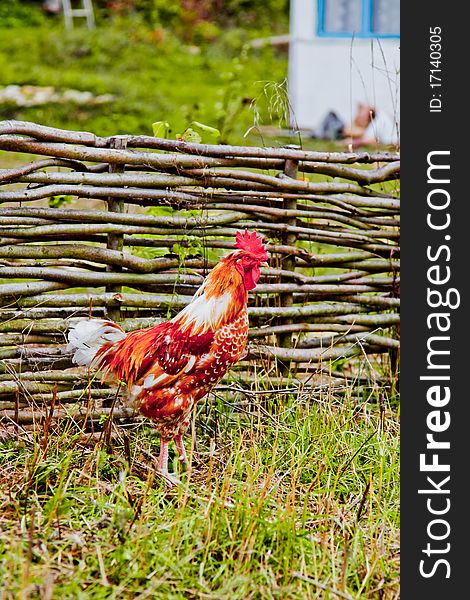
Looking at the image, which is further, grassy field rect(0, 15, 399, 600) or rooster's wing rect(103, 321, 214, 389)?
rooster's wing rect(103, 321, 214, 389)

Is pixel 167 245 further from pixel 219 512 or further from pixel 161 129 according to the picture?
pixel 219 512

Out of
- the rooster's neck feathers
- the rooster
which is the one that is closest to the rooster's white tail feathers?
the rooster

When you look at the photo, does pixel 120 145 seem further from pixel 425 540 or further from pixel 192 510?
pixel 425 540

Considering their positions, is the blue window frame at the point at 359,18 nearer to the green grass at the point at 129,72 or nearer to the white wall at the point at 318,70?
the white wall at the point at 318,70

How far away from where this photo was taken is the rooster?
3.17 metres

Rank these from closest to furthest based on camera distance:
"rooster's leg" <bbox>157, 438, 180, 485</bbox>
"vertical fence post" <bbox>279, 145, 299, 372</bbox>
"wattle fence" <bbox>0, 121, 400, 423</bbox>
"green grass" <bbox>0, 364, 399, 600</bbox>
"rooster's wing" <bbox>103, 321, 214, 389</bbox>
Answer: "green grass" <bbox>0, 364, 399, 600</bbox> → "rooster's wing" <bbox>103, 321, 214, 389</bbox> → "rooster's leg" <bbox>157, 438, 180, 485</bbox> → "wattle fence" <bbox>0, 121, 400, 423</bbox> → "vertical fence post" <bbox>279, 145, 299, 372</bbox>

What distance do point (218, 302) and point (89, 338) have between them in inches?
20.1

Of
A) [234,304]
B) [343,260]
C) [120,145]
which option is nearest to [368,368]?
[343,260]

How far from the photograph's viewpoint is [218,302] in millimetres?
3174

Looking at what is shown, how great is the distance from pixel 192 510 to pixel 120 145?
155 cm

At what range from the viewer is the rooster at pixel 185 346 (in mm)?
3168

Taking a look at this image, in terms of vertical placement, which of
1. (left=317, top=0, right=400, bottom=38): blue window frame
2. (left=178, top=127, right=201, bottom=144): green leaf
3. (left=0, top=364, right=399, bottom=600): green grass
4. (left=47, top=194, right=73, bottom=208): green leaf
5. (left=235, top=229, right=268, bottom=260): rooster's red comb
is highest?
(left=317, top=0, right=400, bottom=38): blue window frame


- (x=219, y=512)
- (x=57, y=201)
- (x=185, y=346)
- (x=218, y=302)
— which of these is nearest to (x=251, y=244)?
(x=218, y=302)

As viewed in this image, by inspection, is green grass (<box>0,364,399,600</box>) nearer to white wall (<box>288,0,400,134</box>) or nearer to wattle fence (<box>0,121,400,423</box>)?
wattle fence (<box>0,121,400,423</box>)
